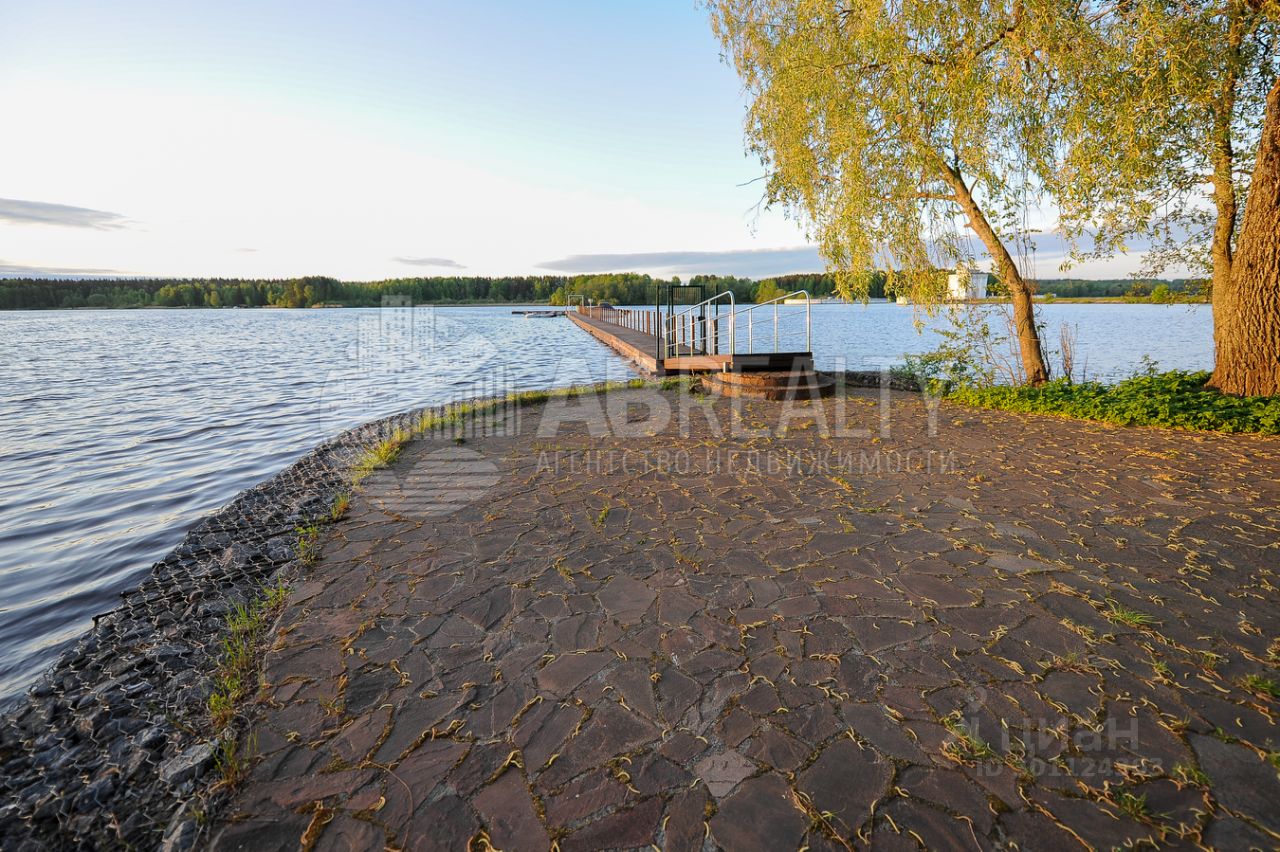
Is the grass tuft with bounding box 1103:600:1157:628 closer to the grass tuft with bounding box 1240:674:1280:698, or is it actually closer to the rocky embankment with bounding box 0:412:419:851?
the grass tuft with bounding box 1240:674:1280:698

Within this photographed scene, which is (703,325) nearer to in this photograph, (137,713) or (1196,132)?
(1196,132)

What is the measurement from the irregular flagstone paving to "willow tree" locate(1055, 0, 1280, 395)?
3860mm

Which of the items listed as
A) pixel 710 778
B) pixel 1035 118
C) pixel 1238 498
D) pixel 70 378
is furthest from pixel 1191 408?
pixel 70 378

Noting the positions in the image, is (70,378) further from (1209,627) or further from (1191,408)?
(1191,408)

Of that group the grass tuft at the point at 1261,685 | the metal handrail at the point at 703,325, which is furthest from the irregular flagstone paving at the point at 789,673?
the metal handrail at the point at 703,325

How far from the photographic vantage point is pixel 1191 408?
7.58 m

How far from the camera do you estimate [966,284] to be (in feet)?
33.6

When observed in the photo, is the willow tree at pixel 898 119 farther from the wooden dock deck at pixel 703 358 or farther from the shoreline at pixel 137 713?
the shoreline at pixel 137 713

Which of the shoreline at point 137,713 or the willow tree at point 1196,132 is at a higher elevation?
the willow tree at point 1196,132

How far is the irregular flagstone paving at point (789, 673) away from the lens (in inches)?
83.4

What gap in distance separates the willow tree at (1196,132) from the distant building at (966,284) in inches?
69.5

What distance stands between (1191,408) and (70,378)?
28.1 m

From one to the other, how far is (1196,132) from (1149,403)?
3.91 m

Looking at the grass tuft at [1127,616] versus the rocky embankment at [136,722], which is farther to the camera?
the grass tuft at [1127,616]
